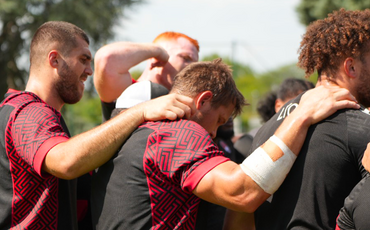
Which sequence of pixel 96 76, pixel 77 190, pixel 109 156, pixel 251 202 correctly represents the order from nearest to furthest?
pixel 251 202
pixel 109 156
pixel 77 190
pixel 96 76

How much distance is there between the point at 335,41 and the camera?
2633 millimetres

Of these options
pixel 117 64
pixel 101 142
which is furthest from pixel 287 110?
pixel 117 64

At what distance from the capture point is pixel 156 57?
436 cm

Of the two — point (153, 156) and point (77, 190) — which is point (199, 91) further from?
point (77, 190)

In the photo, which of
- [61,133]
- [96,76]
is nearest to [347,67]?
[61,133]

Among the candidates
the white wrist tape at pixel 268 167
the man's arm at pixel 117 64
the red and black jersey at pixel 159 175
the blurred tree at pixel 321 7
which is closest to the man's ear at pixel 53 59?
Result: the man's arm at pixel 117 64

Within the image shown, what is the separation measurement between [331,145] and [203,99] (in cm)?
79

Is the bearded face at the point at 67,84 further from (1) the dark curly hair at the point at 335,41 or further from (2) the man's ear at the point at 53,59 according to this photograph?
(1) the dark curly hair at the point at 335,41

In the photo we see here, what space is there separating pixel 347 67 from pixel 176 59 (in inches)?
85.8

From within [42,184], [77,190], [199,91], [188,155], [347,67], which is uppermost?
[347,67]

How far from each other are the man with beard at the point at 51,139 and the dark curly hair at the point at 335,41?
79 cm

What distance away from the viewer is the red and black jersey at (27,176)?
2.76 metres

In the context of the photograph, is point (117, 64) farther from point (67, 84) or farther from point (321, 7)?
point (321, 7)

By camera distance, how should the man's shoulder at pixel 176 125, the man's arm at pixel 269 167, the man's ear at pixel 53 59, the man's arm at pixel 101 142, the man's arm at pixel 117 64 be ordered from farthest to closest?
the man's arm at pixel 117 64
the man's ear at pixel 53 59
the man's arm at pixel 101 142
the man's shoulder at pixel 176 125
the man's arm at pixel 269 167
